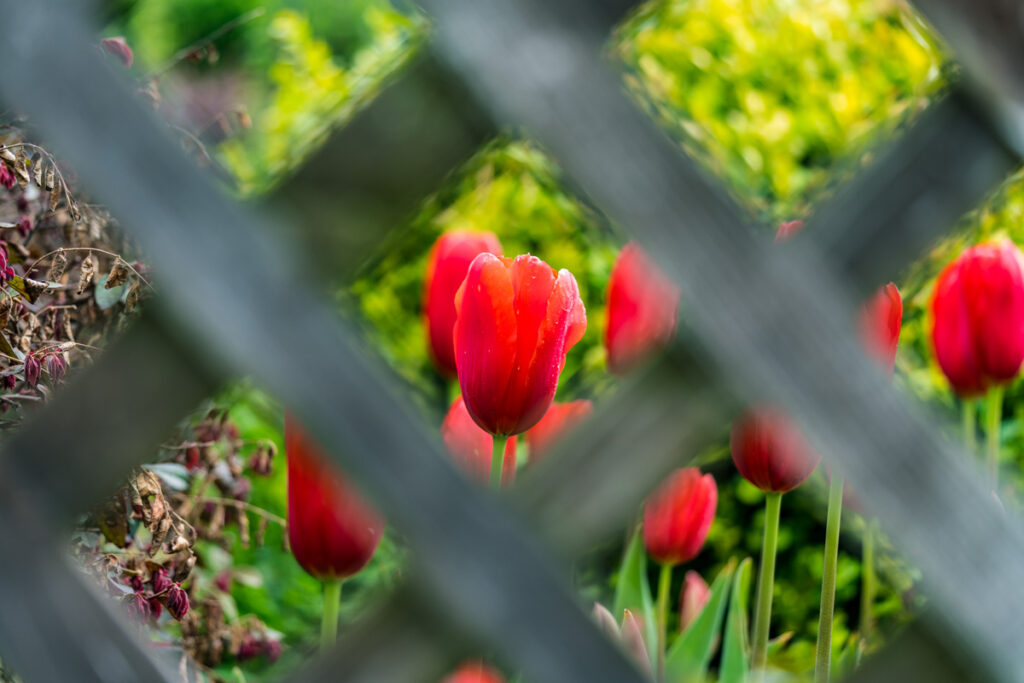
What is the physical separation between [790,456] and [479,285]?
9.6 inches

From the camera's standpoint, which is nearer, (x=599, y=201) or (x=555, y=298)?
(x=599, y=201)

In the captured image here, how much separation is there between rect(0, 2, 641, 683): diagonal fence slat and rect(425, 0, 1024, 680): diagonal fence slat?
5.0 inches

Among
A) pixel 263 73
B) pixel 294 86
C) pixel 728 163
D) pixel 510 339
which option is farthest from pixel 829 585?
pixel 263 73

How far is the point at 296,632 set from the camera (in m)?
1.69

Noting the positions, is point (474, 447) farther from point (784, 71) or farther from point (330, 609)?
point (784, 71)

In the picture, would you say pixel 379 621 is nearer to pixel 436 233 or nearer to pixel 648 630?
pixel 648 630

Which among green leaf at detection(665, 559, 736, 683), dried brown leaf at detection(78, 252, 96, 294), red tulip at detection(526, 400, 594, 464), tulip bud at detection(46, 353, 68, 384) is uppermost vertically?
dried brown leaf at detection(78, 252, 96, 294)

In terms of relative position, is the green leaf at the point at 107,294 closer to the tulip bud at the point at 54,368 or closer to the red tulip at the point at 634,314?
the tulip bud at the point at 54,368

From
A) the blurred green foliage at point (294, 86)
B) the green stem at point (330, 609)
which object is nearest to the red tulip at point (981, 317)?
the green stem at point (330, 609)

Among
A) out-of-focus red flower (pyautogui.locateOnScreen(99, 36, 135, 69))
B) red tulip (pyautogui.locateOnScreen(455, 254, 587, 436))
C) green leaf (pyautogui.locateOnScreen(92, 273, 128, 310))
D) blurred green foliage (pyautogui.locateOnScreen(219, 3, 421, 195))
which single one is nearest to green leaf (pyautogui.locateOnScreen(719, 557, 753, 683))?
red tulip (pyautogui.locateOnScreen(455, 254, 587, 436))

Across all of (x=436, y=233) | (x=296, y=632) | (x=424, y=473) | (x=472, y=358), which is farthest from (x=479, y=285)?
(x=296, y=632)

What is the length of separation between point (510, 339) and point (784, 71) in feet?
5.01

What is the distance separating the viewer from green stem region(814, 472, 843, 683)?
0.69 metres

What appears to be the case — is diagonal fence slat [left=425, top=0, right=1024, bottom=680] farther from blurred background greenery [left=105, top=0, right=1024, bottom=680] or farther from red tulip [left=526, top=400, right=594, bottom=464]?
blurred background greenery [left=105, top=0, right=1024, bottom=680]
